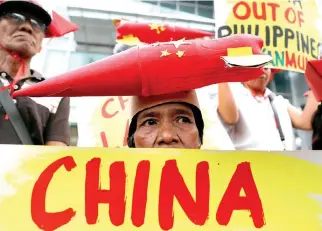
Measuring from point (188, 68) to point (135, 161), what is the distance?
30 cm

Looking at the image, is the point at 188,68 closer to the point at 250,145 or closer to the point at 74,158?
the point at 74,158

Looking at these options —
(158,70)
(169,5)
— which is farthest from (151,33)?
(169,5)

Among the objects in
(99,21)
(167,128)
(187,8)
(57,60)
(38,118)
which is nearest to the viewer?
(167,128)

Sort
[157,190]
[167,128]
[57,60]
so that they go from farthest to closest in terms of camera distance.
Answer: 1. [57,60]
2. [167,128]
3. [157,190]

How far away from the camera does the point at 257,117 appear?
2.44m

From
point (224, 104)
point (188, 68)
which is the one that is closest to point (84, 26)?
point (224, 104)

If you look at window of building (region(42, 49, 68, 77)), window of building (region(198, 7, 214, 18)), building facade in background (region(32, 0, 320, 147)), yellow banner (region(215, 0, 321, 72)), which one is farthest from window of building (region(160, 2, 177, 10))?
yellow banner (region(215, 0, 321, 72))

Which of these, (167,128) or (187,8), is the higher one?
(187,8)

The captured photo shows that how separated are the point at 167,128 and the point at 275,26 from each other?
136cm

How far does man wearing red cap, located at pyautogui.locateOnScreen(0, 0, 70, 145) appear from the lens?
6.48ft

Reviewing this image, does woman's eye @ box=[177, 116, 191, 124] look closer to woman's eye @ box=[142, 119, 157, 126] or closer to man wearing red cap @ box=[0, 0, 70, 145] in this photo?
woman's eye @ box=[142, 119, 157, 126]

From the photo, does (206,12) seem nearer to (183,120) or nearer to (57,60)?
(57,60)

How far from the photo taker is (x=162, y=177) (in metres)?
1.36

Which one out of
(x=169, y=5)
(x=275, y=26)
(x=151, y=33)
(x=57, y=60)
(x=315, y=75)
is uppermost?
(x=169, y=5)
